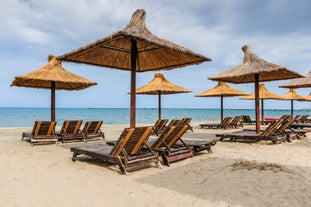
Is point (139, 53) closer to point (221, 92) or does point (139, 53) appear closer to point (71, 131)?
point (71, 131)

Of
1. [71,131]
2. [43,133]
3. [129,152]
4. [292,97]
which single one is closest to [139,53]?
[129,152]

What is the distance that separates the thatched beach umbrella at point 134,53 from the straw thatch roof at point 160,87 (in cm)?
480

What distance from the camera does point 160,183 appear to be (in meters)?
3.89

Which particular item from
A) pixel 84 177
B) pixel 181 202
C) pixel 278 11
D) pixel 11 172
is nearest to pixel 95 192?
pixel 84 177

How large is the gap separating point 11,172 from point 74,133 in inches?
158

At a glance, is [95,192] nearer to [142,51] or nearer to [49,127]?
[142,51]

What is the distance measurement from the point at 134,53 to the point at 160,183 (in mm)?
2661

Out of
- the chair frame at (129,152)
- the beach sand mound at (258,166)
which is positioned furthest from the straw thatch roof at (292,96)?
the chair frame at (129,152)

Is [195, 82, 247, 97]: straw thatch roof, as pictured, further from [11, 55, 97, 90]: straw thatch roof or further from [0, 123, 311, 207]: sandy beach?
[0, 123, 311, 207]: sandy beach

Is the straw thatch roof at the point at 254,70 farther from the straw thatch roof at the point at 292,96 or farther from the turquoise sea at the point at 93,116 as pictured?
the turquoise sea at the point at 93,116

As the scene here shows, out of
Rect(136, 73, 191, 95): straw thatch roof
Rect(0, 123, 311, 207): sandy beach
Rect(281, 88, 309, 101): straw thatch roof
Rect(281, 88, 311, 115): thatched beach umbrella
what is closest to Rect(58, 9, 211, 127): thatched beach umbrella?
Rect(0, 123, 311, 207): sandy beach

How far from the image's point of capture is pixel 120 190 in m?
3.58

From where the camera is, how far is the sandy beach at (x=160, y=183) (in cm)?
319

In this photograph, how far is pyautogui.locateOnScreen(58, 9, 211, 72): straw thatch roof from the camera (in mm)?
4980
